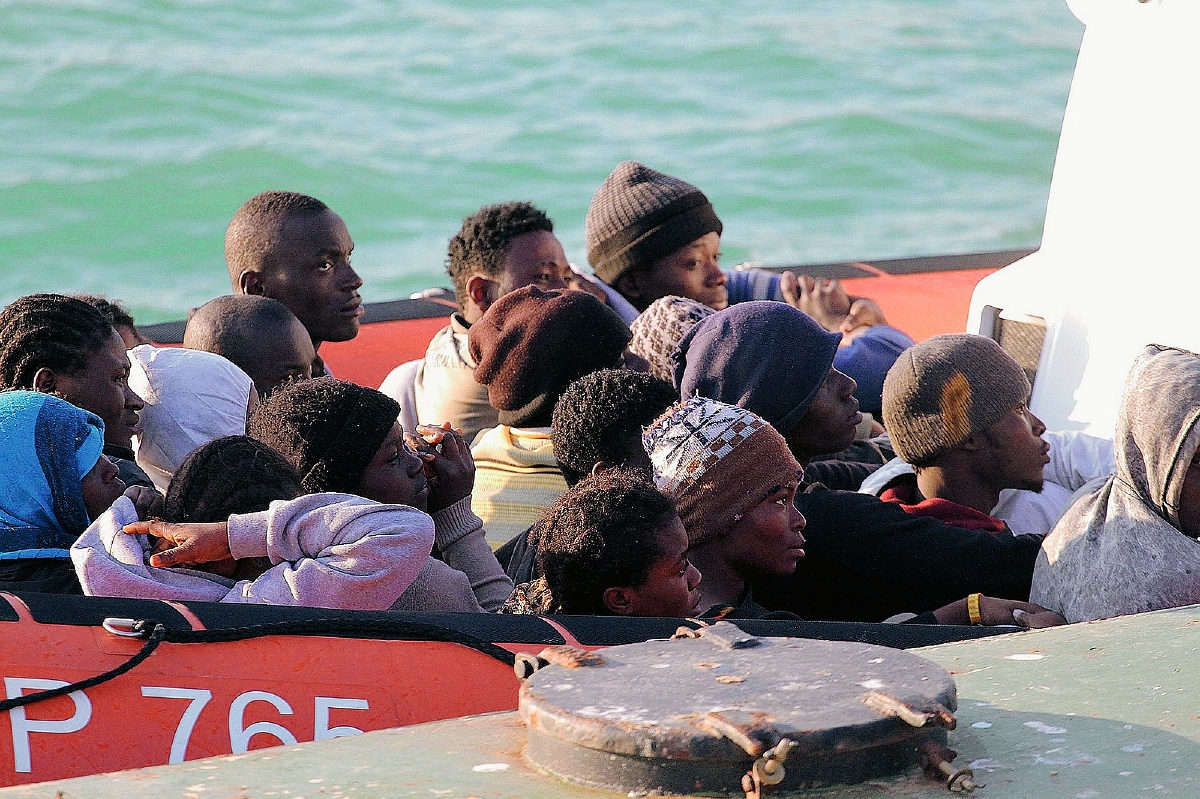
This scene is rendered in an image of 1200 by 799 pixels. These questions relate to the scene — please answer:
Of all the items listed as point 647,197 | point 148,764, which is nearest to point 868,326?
point 647,197

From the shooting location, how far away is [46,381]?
2334 millimetres

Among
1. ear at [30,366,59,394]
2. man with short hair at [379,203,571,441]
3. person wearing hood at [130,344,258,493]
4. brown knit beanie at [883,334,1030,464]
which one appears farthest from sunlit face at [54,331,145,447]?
brown knit beanie at [883,334,1030,464]

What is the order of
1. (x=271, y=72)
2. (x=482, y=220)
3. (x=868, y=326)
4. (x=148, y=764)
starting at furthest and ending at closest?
(x=271, y=72), (x=868, y=326), (x=482, y=220), (x=148, y=764)

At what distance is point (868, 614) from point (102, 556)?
1.09 metres

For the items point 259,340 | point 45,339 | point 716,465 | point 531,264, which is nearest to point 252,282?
point 259,340

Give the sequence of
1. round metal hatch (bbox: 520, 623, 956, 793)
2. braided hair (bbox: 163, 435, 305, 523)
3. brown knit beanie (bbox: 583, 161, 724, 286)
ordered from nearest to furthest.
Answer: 1. round metal hatch (bbox: 520, 623, 956, 793)
2. braided hair (bbox: 163, 435, 305, 523)
3. brown knit beanie (bbox: 583, 161, 724, 286)

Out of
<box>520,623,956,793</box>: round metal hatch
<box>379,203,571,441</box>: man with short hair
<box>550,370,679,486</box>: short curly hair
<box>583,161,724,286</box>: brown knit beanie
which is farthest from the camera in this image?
<box>583,161,724,286</box>: brown knit beanie

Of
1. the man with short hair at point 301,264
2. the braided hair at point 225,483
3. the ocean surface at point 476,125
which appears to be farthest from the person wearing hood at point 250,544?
the ocean surface at point 476,125

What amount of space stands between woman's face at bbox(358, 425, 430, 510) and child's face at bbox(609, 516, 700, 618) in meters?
0.42

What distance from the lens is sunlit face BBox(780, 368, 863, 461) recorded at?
8.31 feet

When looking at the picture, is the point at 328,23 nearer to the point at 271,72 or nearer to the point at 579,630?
the point at 271,72

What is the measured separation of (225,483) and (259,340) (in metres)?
0.94

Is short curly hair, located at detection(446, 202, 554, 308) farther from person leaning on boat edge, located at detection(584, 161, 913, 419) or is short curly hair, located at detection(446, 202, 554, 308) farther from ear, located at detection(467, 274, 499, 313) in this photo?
person leaning on boat edge, located at detection(584, 161, 913, 419)

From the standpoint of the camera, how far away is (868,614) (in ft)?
7.13
